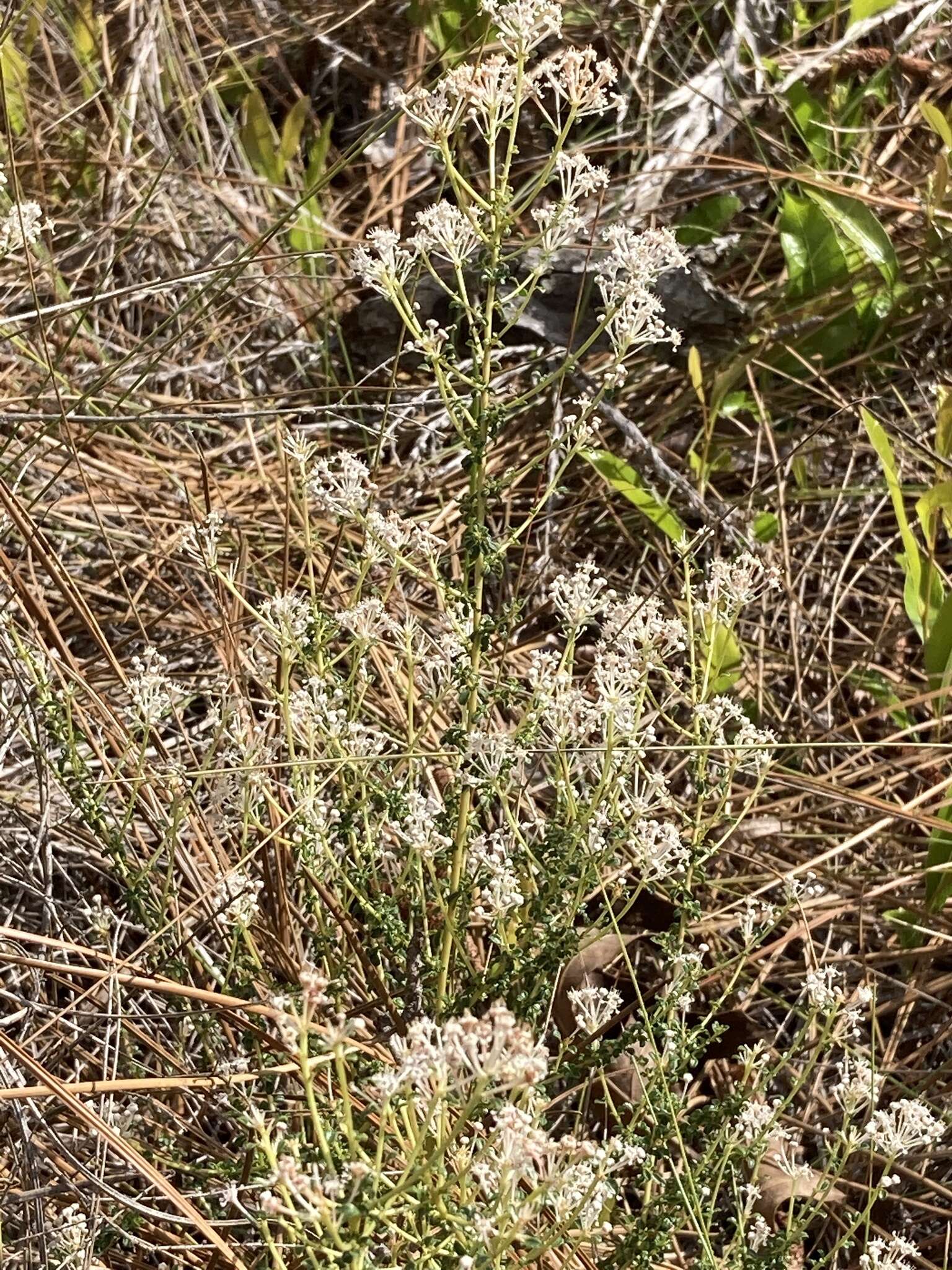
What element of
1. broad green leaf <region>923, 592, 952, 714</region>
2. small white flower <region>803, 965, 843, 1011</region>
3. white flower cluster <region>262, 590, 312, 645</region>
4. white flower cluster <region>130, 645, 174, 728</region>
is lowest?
broad green leaf <region>923, 592, 952, 714</region>

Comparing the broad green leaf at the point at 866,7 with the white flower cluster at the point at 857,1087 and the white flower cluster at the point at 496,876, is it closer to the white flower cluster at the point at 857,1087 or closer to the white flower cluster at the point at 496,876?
the white flower cluster at the point at 496,876

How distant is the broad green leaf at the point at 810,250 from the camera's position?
2.57 meters

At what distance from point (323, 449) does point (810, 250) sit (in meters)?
1.08

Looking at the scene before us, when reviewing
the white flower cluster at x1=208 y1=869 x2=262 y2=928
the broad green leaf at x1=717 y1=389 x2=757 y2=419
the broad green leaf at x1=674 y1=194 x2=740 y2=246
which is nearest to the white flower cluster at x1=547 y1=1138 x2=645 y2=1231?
the white flower cluster at x1=208 y1=869 x2=262 y2=928

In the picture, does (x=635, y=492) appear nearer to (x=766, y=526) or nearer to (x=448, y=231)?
(x=766, y=526)

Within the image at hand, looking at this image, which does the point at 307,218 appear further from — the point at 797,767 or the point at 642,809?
the point at 642,809

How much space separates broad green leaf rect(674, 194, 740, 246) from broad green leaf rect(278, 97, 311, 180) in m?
0.93

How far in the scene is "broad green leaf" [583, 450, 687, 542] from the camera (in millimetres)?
2264

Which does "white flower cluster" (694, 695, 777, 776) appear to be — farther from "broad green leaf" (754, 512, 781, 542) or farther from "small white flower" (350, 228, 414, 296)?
"broad green leaf" (754, 512, 781, 542)

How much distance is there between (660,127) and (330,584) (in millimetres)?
1522

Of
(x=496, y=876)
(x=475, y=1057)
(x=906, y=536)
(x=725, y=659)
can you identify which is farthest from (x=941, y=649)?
(x=475, y=1057)

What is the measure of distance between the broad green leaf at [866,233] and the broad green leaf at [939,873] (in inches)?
45.4

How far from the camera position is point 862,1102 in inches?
56.9

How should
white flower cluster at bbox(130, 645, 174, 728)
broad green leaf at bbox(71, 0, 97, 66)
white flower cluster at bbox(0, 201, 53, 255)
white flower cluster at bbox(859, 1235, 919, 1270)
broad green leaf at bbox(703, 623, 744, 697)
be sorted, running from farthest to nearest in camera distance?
broad green leaf at bbox(71, 0, 97, 66)
broad green leaf at bbox(703, 623, 744, 697)
white flower cluster at bbox(0, 201, 53, 255)
white flower cluster at bbox(130, 645, 174, 728)
white flower cluster at bbox(859, 1235, 919, 1270)
